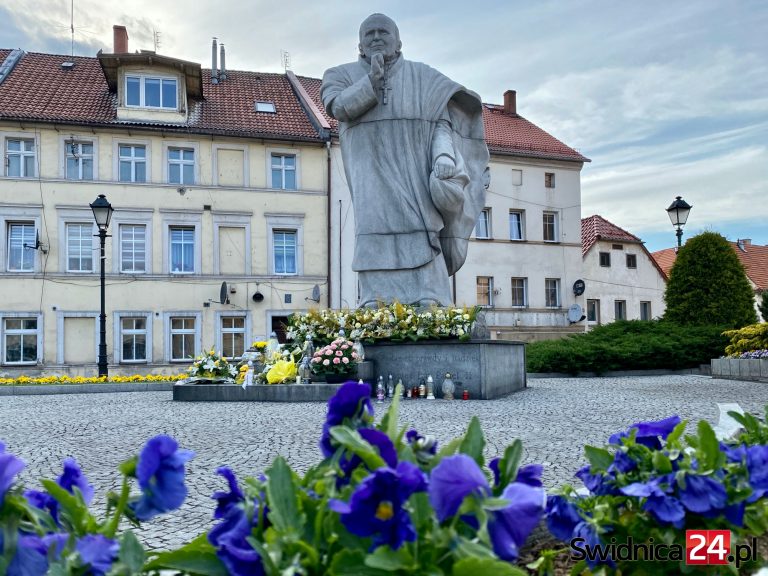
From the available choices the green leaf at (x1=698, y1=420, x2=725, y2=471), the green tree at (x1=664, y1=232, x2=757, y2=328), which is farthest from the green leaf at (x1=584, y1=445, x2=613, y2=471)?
the green tree at (x1=664, y1=232, x2=757, y2=328)

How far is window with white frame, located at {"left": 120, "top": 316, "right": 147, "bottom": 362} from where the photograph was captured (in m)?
27.5

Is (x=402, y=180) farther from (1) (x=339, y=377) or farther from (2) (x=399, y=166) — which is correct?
(1) (x=339, y=377)

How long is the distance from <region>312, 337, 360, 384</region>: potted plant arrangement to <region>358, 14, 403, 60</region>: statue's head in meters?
4.24

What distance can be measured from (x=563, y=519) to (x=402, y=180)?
9128 mm

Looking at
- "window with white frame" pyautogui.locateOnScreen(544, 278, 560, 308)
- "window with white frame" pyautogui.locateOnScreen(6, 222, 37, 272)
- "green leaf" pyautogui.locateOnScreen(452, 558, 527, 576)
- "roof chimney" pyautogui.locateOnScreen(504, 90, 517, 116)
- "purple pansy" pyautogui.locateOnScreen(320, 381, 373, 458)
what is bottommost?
"green leaf" pyautogui.locateOnScreen(452, 558, 527, 576)

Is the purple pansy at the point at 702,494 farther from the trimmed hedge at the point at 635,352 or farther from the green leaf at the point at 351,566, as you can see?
the trimmed hedge at the point at 635,352

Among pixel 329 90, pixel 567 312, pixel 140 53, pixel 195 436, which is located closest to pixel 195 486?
pixel 195 436

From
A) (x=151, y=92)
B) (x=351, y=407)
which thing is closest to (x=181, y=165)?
(x=151, y=92)

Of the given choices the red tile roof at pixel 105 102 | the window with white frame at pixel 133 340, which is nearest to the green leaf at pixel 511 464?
the window with white frame at pixel 133 340

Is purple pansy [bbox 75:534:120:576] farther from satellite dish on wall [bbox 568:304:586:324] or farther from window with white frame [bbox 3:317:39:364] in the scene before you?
satellite dish on wall [bbox 568:304:586:324]

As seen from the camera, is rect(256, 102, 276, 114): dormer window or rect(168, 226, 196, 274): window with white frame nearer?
rect(168, 226, 196, 274): window with white frame

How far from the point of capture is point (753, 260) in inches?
1913

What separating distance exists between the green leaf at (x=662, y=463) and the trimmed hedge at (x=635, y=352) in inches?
632

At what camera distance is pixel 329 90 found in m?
10.5
